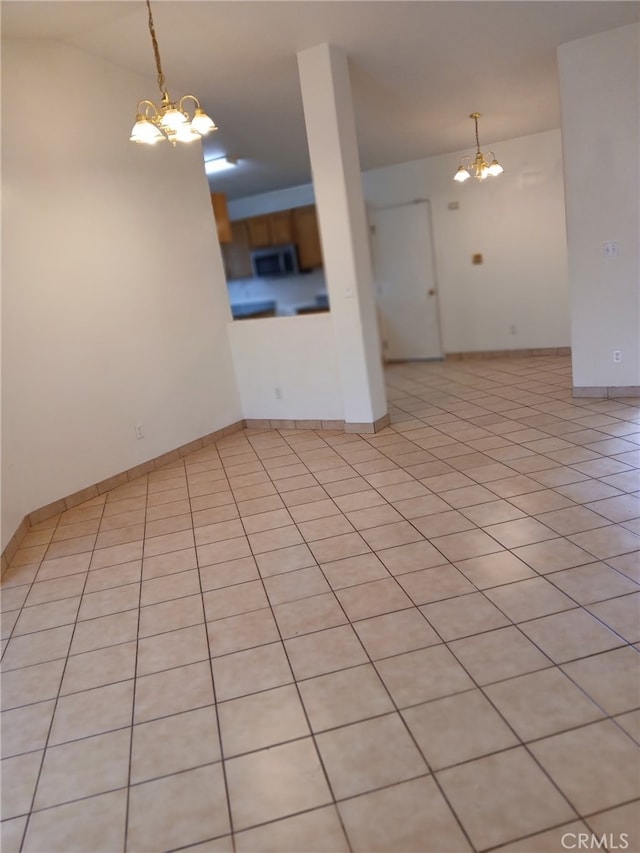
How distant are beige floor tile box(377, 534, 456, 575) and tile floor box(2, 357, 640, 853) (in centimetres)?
1

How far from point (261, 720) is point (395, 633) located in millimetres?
595

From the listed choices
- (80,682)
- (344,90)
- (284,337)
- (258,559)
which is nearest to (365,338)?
(284,337)

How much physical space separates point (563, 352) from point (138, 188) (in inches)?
211

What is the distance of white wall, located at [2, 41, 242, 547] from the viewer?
142 inches

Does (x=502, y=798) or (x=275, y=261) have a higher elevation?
(x=275, y=261)

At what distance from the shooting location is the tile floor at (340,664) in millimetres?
1521

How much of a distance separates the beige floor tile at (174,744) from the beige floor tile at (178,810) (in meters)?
0.04

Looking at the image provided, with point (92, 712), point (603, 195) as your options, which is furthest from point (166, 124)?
point (603, 195)

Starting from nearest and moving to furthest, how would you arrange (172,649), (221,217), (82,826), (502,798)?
(502,798), (82,826), (172,649), (221,217)

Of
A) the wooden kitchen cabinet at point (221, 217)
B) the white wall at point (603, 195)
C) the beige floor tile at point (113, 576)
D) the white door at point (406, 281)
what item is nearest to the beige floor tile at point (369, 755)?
the beige floor tile at point (113, 576)

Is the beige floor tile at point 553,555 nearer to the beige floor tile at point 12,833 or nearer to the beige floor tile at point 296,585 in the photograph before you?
the beige floor tile at point 296,585

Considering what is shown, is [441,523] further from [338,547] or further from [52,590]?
[52,590]

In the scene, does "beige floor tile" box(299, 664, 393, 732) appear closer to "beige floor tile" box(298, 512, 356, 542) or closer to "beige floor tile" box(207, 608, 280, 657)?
"beige floor tile" box(207, 608, 280, 657)

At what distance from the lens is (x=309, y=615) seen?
239 cm
